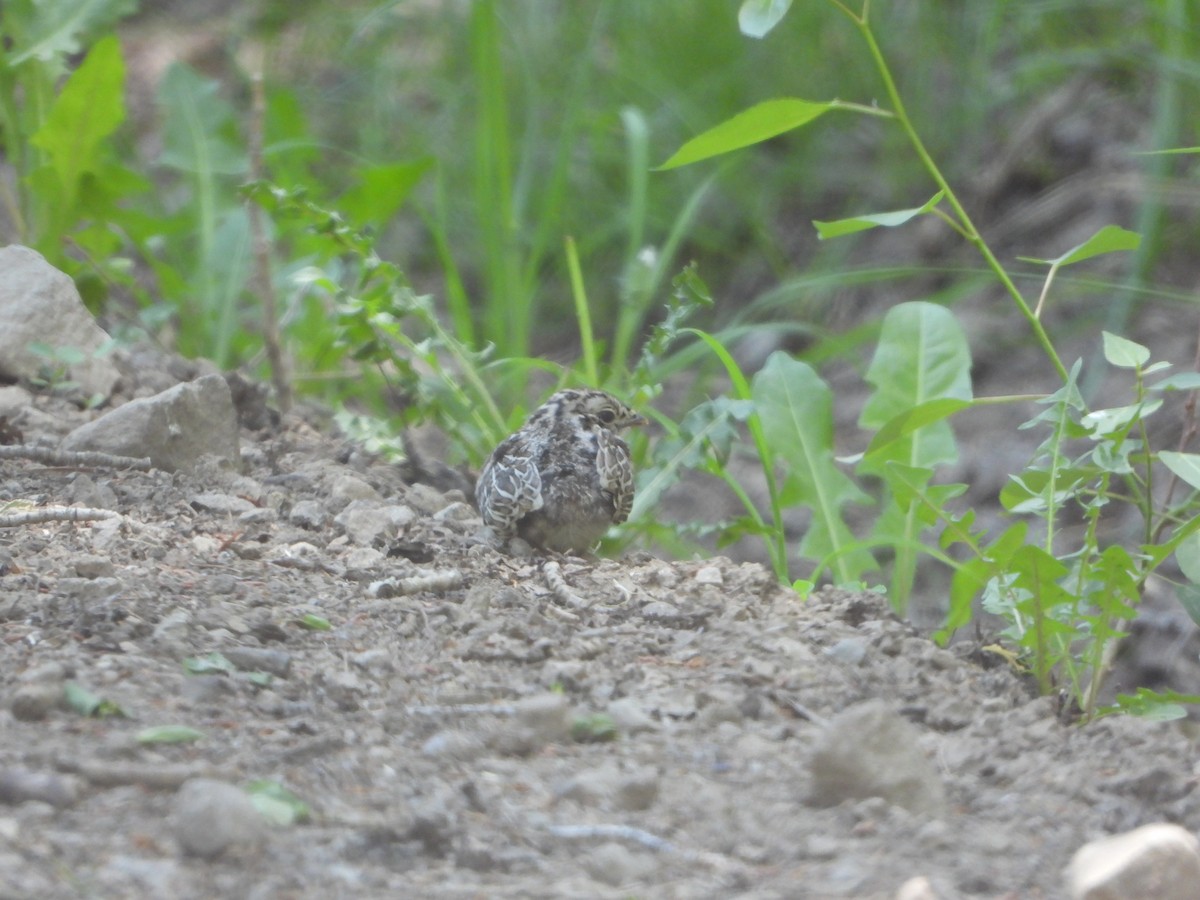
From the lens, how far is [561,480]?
370 cm

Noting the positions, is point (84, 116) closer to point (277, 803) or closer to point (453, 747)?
point (453, 747)

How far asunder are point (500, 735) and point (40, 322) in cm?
243

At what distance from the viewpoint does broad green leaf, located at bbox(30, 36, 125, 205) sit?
484 centimetres

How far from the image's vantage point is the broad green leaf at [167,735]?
84.1 inches

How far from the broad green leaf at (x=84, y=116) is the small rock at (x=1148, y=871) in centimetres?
414

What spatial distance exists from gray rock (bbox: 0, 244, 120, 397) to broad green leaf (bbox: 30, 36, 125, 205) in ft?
2.67

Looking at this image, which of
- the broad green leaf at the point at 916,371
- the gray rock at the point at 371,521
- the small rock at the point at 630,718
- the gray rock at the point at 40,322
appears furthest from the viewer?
the broad green leaf at the point at 916,371

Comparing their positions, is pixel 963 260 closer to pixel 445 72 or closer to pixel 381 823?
pixel 445 72

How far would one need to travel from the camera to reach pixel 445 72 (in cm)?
910

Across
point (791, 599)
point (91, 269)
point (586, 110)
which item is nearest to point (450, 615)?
point (791, 599)

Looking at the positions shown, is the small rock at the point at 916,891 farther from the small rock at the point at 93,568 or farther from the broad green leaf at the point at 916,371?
the broad green leaf at the point at 916,371

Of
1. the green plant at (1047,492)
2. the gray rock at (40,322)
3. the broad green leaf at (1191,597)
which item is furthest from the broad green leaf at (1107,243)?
the gray rock at (40,322)

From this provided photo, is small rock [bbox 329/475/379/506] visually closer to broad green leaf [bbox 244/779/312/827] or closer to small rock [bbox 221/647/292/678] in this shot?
small rock [bbox 221/647/292/678]

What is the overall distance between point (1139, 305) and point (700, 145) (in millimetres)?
4252
